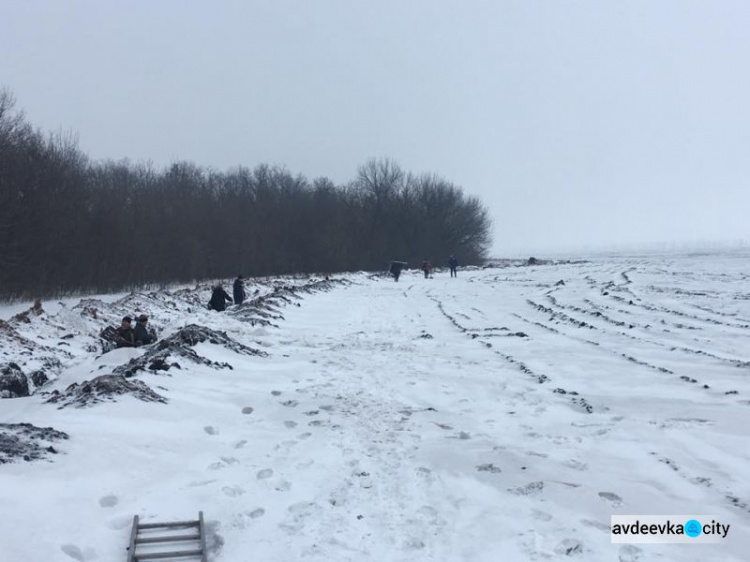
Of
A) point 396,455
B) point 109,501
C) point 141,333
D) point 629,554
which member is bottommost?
point 629,554

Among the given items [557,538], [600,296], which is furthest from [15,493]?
[600,296]

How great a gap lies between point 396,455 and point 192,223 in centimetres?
3962

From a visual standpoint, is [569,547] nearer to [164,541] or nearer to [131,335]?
[164,541]

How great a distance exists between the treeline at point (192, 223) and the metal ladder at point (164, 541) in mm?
23280

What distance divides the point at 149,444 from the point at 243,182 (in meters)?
68.9

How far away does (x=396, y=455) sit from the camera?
220 inches

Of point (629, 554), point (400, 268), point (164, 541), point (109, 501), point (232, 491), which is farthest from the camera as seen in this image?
point (400, 268)

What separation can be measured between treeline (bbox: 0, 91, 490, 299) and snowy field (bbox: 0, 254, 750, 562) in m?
19.7

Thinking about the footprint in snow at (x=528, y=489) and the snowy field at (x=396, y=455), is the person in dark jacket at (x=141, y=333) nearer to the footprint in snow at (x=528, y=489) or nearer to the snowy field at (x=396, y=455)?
the snowy field at (x=396, y=455)

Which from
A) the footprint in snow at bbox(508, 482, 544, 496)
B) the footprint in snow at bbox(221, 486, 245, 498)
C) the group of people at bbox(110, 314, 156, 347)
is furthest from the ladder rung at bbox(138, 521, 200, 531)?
the group of people at bbox(110, 314, 156, 347)

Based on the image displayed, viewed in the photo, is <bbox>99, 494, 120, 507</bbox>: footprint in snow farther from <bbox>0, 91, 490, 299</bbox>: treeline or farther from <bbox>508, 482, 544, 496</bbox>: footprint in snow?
<bbox>0, 91, 490, 299</bbox>: treeline

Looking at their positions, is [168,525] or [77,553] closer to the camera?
[77,553]

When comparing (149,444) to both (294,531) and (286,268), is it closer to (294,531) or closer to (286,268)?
(294,531)

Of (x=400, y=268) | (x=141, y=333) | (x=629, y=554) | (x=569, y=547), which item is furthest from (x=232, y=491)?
(x=400, y=268)
